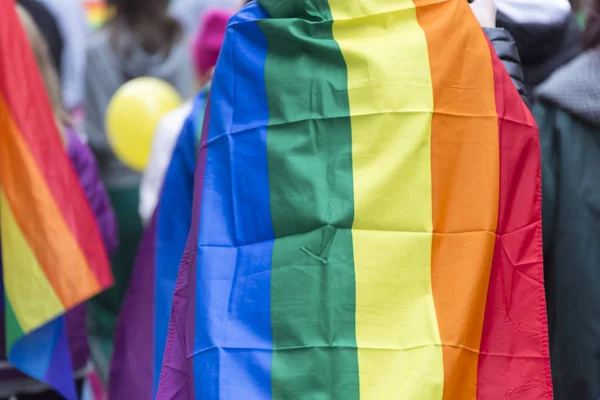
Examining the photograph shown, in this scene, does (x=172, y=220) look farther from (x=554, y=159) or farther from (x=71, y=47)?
(x=71, y=47)

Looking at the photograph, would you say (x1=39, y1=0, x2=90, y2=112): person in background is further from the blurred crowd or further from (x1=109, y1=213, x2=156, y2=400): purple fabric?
(x1=109, y1=213, x2=156, y2=400): purple fabric

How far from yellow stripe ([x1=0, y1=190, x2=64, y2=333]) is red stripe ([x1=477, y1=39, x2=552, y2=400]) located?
1.36 meters

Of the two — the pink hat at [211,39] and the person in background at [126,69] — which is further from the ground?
the pink hat at [211,39]

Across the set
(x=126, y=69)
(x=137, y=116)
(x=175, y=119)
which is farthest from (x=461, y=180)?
(x=126, y=69)

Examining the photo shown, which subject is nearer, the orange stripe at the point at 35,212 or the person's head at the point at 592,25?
the person's head at the point at 592,25

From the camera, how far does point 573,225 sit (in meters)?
2.87

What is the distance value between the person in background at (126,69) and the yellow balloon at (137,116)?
71 cm

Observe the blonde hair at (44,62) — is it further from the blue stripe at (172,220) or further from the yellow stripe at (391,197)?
the yellow stripe at (391,197)

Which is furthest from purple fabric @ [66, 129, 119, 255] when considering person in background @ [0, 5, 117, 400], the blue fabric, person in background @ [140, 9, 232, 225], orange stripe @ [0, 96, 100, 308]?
the blue fabric

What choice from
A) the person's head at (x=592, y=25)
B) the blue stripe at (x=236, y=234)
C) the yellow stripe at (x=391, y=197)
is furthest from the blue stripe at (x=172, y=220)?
the person's head at (x=592, y=25)

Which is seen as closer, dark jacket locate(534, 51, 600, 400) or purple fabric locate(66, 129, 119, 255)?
dark jacket locate(534, 51, 600, 400)

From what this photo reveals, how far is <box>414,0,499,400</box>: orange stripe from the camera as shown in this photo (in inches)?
89.0

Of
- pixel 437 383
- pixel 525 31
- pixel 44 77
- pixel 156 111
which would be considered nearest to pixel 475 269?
pixel 437 383

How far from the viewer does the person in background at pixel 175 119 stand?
4.24m
